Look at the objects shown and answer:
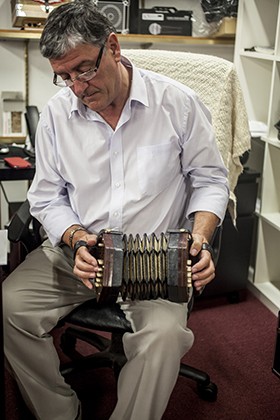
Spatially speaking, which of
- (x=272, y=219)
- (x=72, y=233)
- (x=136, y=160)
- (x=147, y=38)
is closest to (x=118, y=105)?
(x=136, y=160)

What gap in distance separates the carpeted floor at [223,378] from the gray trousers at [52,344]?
23 centimetres

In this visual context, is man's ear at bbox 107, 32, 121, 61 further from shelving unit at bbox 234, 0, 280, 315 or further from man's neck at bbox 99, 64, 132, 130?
shelving unit at bbox 234, 0, 280, 315

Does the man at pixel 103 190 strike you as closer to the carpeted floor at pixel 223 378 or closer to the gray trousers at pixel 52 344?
the gray trousers at pixel 52 344

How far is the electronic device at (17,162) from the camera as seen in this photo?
7.30 ft

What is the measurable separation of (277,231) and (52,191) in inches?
48.2

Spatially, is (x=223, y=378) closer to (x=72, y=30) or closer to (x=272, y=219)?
(x=272, y=219)

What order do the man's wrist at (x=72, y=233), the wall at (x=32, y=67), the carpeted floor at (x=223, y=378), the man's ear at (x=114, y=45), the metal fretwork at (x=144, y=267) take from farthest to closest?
the wall at (x=32, y=67)
the carpeted floor at (x=223, y=378)
the man's wrist at (x=72, y=233)
the man's ear at (x=114, y=45)
the metal fretwork at (x=144, y=267)

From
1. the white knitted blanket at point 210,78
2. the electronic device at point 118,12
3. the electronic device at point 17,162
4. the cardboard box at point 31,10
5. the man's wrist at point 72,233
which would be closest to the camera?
the man's wrist at point 72,233

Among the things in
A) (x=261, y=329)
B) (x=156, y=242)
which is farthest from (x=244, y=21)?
(x=156, y=242)

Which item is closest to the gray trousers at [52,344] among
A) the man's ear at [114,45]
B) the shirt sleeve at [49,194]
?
the shirt sleeve at [49,194]

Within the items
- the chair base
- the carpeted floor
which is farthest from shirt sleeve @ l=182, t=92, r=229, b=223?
the carpeted floor

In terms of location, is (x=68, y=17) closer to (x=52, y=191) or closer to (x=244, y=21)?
(x=52, y=191)

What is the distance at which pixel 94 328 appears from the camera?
1654 millimetres

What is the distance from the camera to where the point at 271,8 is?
8.63ft
